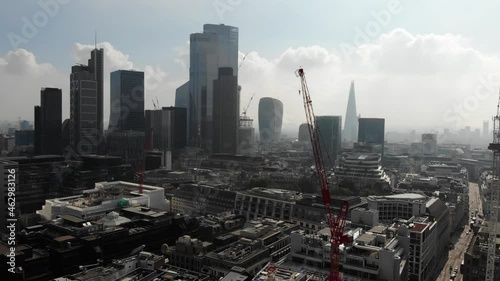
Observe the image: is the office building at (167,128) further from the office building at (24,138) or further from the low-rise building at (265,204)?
the low-rise building at (265,204)

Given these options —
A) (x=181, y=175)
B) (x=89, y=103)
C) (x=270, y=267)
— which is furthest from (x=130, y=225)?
(x=89, y=103)

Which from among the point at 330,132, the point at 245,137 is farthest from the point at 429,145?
the point at 245,137

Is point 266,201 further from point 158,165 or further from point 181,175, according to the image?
point 158,165

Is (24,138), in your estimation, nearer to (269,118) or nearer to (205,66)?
(205,66)

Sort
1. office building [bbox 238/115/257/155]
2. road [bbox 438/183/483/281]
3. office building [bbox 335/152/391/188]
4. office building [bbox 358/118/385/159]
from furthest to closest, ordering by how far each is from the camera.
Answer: office building [bbox 238/115/257/155]
office building [bbox 358/118/385/159]
office building [bbox 335/152/391/188]
road [bbox 438/183/483/281]

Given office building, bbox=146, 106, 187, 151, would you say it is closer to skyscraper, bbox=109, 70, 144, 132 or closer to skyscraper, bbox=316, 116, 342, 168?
skyscraper, bbox=109, 70, 144, 132

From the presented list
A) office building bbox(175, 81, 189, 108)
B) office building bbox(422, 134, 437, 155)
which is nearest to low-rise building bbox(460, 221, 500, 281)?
office building bbox(422, 134, 437, 155)
